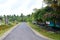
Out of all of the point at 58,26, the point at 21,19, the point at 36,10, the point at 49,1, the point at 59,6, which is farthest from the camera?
the point at 21,19

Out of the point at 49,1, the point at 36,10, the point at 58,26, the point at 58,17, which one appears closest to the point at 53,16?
the point at 58,17

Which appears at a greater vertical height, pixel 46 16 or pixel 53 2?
pixel 53 2

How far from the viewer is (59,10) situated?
Answer: 3209cm

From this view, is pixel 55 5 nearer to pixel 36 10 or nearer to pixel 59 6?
pixel 59 6

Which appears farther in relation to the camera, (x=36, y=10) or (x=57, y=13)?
(x=36, y=10)

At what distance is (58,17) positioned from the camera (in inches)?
1246

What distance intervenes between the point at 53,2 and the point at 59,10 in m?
1.83

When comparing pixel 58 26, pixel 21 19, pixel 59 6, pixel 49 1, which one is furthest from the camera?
pixel 21 19

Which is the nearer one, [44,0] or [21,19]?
[44,0]

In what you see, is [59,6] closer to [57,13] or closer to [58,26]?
[57,13]

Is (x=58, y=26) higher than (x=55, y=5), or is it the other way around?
(x=55, y=5)

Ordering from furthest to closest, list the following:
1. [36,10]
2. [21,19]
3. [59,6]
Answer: [21,19]
[36,10]
[59,6]

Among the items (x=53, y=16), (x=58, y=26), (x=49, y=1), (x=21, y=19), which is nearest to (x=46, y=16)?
(x=53, y=16)

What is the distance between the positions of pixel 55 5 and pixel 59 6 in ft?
2.09
